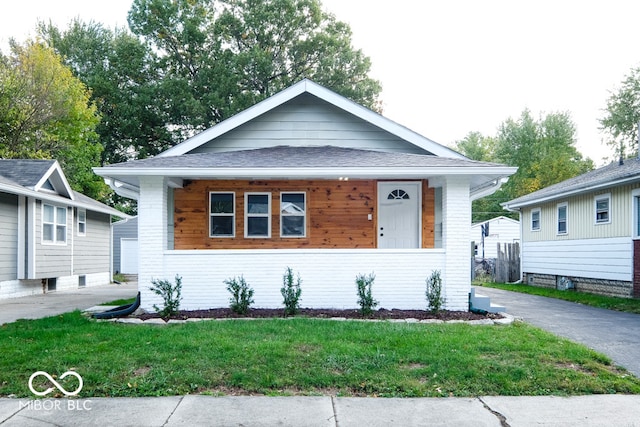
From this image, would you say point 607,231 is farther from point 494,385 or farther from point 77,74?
point 77,74

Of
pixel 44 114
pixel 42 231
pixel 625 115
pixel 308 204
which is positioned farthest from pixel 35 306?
pixel 625 115

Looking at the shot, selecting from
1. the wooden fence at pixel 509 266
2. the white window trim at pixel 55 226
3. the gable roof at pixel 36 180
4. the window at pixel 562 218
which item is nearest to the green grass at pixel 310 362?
the gable roof at pixel 36 180

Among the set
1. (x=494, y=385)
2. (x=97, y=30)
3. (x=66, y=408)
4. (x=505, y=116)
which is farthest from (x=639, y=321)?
(x=505, y=116)

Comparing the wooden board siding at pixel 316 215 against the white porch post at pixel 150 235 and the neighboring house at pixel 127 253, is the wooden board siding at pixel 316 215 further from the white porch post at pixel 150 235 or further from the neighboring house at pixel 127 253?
the neighboring house at pixel 127 253

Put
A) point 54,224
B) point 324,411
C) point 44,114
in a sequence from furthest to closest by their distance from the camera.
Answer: point 44,114 < point 54,224 < point 324,411

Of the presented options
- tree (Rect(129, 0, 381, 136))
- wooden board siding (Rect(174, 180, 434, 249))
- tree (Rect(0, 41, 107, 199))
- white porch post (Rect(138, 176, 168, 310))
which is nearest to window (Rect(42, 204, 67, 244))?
wooden board siding (Rect(174, 180, 434, 249))

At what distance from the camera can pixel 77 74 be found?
30.0m

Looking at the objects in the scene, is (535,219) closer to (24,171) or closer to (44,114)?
(24,171)

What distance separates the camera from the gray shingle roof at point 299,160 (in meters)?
9.30

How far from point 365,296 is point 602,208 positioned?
8996mm

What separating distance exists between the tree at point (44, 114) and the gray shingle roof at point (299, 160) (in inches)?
590

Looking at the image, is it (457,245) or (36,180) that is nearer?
(457,245)

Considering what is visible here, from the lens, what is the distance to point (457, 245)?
9344 mm

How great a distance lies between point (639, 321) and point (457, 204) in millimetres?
3926
